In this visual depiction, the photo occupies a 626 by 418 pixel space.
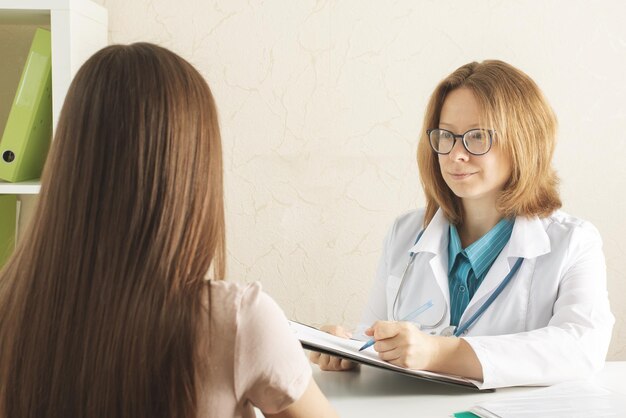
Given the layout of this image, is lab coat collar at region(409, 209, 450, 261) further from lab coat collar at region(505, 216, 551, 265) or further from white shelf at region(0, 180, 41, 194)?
white shelf at region(0, 180, 41, 194)

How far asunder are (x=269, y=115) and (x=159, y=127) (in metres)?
1.59

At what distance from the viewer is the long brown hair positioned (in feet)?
2.77

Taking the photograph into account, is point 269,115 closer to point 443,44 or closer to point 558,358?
point 443,44

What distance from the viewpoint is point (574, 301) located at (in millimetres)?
1597

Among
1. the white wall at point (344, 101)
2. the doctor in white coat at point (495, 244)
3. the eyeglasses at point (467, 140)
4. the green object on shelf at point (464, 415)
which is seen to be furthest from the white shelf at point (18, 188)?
the green object on shelf at point (464, 415)

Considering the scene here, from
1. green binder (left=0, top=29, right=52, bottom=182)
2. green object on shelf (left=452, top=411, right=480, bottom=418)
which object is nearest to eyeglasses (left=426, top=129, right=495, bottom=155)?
green object on shelf (left=452, top=411, right=480, bottom=418)

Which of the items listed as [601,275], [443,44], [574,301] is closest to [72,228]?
[574,301]

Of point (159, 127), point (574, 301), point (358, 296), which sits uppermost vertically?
point (159, 127)

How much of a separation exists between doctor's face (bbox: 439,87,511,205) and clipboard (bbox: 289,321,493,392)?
50 centimetres

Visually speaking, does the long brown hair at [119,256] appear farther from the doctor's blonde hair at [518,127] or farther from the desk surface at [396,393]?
the doctor's blonde hair at [518,127]

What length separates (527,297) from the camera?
1688mm

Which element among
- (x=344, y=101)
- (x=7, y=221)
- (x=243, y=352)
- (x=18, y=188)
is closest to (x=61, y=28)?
(x=18, y=188)

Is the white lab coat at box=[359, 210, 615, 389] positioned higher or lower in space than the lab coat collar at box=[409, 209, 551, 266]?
lower

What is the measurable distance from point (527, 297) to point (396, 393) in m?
0.46
